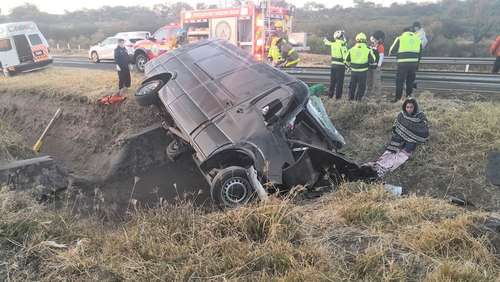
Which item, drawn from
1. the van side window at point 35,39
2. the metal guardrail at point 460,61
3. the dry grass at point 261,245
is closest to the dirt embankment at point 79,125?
the dry grass at point 261,245

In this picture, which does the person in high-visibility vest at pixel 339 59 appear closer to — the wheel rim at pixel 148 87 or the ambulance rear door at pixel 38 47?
the wheel rim at pixel 148 87

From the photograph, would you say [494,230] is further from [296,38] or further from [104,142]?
[296,38]

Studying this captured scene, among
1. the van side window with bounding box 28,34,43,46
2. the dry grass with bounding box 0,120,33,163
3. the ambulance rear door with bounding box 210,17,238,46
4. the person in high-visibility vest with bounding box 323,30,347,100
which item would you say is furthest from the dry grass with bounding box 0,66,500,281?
the van side window with bounding box 28,34,43,46

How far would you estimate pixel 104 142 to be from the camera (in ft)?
26.2

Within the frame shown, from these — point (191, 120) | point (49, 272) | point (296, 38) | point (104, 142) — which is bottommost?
point (104, 142)

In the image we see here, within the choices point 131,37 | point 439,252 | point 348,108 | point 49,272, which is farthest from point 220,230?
point 131,37

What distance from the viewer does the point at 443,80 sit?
10.1m

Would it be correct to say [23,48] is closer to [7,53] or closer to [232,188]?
[7,53]

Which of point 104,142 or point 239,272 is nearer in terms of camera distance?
point 239,272

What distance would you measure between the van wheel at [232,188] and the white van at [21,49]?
1403cm

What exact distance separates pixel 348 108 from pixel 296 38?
7.78 metres

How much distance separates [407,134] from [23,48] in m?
14.8

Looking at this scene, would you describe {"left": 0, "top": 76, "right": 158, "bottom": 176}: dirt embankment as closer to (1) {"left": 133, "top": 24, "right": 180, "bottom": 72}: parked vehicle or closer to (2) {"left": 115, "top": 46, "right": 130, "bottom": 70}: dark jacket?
(2) {"left": 115, "top": 46, "right": 130, "bottom": 70}: dark jacket

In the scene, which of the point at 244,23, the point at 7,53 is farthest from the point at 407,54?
the point at 7,53
